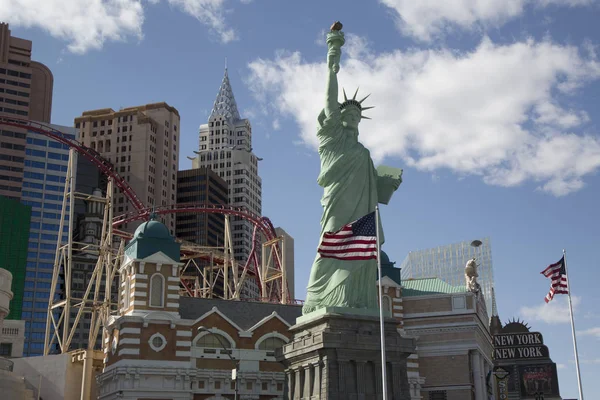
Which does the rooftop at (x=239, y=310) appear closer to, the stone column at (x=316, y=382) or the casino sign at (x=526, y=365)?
the stone column at (x=316, y=382)

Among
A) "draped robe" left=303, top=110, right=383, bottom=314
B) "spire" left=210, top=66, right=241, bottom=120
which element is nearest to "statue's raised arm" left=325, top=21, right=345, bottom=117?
"draped robe" left=303, top=110, right=383, bottom=314

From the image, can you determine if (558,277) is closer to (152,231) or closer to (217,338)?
(217,338)

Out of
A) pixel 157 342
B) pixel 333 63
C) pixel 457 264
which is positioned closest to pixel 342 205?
pixel 333 63

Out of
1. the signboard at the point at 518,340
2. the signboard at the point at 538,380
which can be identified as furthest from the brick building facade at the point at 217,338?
the signboard at the point at 538,380

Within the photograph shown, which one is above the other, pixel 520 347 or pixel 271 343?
pixel 520 347

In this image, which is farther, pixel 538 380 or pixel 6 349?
pixel 538 380

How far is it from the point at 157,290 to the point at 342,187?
13.1m

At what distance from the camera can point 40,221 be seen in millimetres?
119000

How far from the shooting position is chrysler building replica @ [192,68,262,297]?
156 meters

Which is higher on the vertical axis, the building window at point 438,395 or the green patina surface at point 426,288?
the green patina surface at point 426,288

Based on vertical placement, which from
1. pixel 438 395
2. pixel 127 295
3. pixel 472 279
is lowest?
pixel 438 395

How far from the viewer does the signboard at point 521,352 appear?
87750 mm

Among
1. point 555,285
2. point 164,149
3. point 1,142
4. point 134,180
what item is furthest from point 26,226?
point 555,285

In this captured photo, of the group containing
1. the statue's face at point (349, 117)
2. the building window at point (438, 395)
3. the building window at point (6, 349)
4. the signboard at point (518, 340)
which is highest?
the statue's face at point (349, 117)
